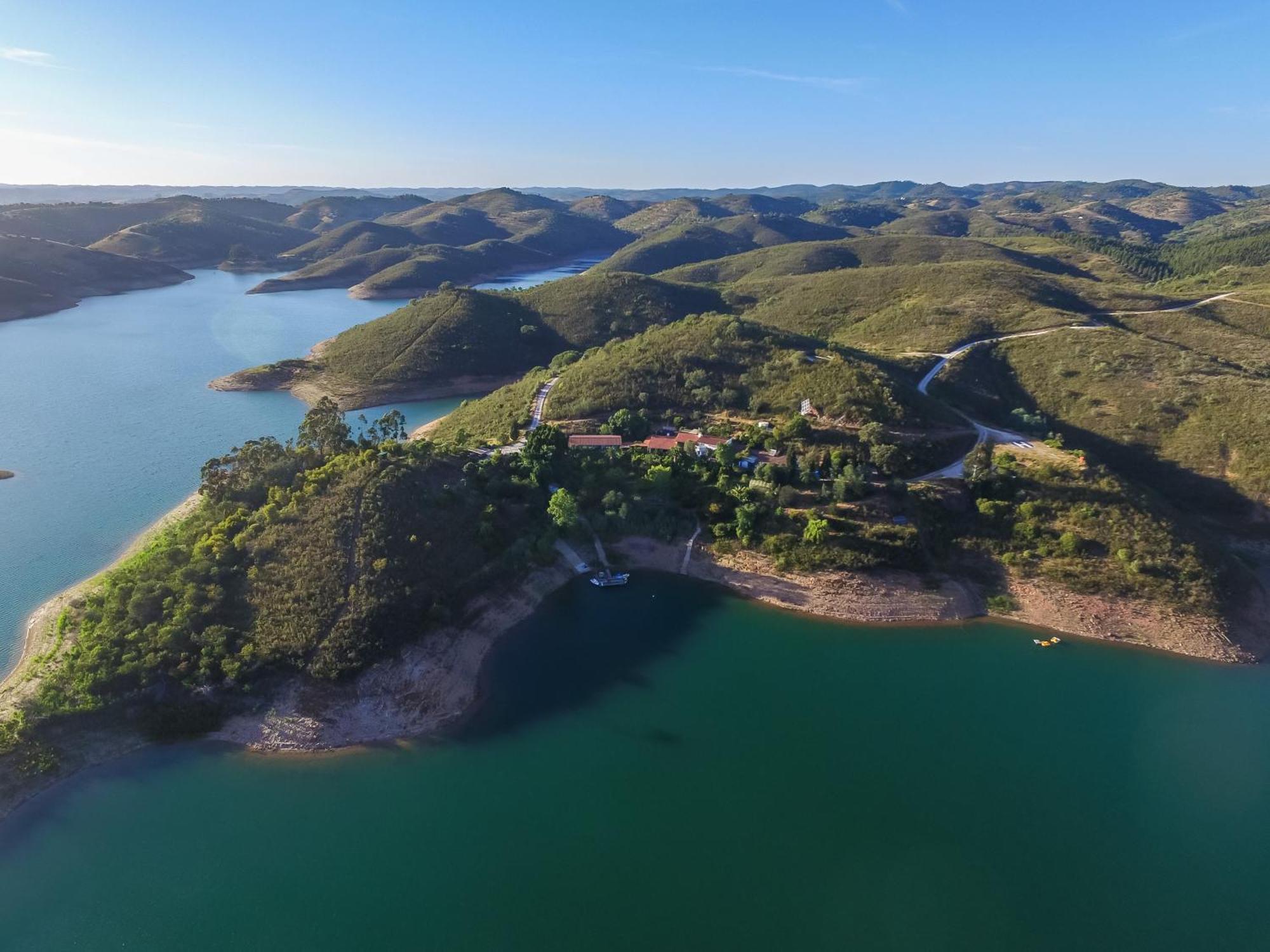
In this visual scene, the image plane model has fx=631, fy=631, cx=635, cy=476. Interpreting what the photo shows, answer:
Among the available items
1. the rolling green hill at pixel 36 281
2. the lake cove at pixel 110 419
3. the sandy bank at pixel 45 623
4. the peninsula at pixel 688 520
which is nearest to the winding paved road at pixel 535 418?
the peninsula at pixel 688 520

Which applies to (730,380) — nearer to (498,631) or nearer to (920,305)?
(498,631)

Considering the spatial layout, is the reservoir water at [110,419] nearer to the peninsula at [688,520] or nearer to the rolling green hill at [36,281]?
the rolling green hill at [36,281]

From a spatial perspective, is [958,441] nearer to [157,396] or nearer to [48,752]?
[48,752]

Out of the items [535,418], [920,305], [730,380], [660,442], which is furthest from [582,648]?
[920,305]

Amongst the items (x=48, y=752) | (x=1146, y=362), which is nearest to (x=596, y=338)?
(x=1146, y=362)

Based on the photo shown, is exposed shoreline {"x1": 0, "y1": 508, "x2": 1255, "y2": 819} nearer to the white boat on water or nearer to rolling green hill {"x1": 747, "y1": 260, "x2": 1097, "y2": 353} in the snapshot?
the white boat on water

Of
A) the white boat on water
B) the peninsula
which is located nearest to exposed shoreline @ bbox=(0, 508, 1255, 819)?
the peninsula
